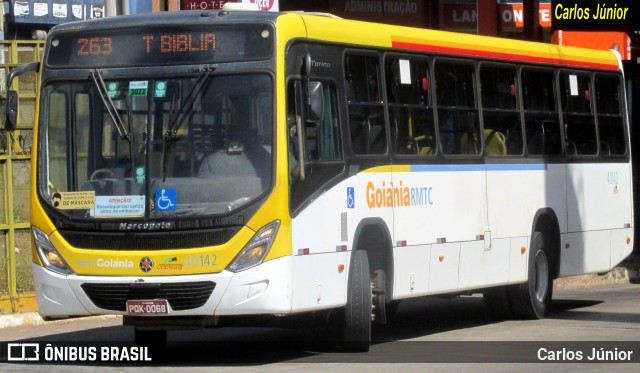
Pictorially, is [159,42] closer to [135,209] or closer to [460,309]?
[135,209]

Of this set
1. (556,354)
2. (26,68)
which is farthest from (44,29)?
(556,354)

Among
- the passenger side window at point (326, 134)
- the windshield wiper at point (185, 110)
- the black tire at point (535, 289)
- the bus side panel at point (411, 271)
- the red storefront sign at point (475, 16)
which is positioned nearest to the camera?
the windshield wiper at point (185, 110)

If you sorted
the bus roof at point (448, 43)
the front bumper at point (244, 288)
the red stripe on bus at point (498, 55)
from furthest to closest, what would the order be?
the red stripe on bus at point (498, 55), the bus roof at point (448, 43), the front bumper at point (244, 288)

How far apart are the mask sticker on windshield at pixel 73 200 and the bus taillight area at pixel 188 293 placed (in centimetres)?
60

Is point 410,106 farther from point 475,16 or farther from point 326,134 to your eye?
point 475,16

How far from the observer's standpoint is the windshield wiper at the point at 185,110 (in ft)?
41.7

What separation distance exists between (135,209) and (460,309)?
7.73 m

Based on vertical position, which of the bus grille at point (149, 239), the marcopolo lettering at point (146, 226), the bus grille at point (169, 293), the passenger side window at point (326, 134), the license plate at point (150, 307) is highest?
the passenger side window at point (326, 134)

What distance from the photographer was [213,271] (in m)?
12.4

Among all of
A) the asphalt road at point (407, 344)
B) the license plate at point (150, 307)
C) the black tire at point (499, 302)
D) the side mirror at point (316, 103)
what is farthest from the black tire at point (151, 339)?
the black tire at point (499, 302)

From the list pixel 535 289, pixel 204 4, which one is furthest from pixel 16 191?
pixel 535 289

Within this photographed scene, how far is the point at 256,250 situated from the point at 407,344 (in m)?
2.79

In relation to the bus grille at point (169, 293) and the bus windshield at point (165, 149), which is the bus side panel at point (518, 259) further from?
the bus grille at point (169, 293)

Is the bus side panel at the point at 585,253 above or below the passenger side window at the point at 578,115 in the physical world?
below
